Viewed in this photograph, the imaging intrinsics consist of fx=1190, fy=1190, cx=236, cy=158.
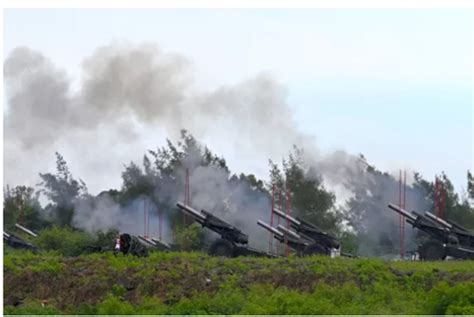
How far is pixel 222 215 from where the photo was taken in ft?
161

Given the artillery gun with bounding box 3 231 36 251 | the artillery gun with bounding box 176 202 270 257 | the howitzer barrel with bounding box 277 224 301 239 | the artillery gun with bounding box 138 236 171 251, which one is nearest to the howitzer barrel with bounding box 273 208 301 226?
the howitzer barrel with bounding box 277 224 301 239

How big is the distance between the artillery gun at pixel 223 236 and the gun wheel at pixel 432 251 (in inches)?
220

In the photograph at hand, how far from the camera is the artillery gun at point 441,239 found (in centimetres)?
4022

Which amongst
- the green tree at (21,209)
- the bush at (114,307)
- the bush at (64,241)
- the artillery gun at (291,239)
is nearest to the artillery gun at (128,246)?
the bush at (64,241)

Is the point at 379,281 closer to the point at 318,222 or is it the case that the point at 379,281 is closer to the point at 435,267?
the point at 435,267

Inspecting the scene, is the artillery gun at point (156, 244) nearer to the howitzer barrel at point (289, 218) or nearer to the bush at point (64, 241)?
the bush at point (64, 241)

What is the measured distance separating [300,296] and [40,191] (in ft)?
104

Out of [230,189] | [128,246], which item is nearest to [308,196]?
[230,189]

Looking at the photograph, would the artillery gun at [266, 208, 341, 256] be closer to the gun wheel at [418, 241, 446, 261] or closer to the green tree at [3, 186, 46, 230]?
the gun wheel at [418, 241, 446, 261]

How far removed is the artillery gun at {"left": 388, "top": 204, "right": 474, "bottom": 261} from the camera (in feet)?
132

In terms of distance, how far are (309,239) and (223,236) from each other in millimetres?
3092

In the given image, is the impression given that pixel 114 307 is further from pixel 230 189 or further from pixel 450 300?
pixel 230 189

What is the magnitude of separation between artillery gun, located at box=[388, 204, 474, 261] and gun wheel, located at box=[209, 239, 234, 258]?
6.29 meters

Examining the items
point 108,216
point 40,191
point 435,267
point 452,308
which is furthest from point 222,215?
point 452,308
